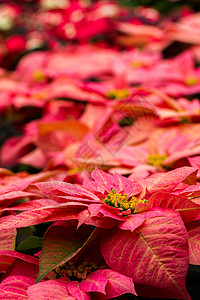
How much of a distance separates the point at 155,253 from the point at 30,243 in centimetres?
17

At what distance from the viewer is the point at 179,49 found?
150 cm

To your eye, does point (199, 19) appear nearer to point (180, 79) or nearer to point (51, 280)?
point (180, 79)

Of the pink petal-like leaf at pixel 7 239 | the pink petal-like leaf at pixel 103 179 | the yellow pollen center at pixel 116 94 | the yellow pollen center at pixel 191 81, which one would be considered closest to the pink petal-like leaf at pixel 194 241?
the pink petal-like leaf at pixel 103 179

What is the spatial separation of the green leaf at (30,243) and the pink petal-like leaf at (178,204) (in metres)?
0.15

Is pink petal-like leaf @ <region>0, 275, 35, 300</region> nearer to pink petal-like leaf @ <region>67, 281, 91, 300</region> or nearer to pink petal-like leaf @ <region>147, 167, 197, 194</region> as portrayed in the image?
pink petal-like leaf @ <region>67, 281, 91, 300</region>

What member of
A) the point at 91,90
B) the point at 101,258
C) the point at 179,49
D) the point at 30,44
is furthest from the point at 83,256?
the point at 30,44

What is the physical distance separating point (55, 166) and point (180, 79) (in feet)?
1.73

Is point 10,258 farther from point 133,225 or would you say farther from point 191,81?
point 191,81

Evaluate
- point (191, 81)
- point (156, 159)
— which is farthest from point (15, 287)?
point (191, 81)

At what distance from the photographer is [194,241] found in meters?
0.45

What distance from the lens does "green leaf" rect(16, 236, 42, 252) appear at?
48 centimetres

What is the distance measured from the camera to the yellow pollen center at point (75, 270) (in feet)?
1.43

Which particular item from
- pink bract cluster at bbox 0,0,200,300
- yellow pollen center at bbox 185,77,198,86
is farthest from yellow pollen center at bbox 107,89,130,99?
yellow pollen center at bbox 185,77,198,86

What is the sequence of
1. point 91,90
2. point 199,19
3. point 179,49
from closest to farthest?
point 91,90
point 179,49
point 199,19
